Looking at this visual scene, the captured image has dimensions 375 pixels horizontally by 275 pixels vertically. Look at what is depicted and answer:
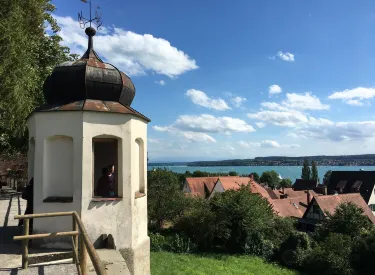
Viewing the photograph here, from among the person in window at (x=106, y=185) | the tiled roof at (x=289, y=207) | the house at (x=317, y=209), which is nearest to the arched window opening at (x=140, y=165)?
the person in window at (x=106, y=185)

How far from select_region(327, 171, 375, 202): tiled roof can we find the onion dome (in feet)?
188

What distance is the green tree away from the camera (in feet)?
111

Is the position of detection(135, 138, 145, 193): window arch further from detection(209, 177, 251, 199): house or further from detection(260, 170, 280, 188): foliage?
detection(260, 170, 280, 188): foliage

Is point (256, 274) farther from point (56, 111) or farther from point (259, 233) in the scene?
point (56, 111)

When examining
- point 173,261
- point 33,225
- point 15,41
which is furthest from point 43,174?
point 173,261

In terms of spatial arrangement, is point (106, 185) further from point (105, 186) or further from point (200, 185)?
point (200, 185)

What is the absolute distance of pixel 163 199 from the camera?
33969 millimetres

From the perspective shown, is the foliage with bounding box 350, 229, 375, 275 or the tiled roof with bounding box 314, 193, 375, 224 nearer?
the foliage with bounding box 350, 229, 375, 275

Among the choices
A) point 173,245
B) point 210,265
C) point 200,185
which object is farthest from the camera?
point 200,185

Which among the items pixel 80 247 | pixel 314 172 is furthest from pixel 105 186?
pixel 314 172

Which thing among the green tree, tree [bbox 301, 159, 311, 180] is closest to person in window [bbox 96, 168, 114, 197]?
the green tree

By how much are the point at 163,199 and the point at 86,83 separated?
2769 centimetres

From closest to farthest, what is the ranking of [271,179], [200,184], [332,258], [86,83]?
[86,83] < [332,258] < [200,184] < [271,179]

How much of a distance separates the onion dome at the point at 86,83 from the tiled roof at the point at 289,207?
38098 millimetres
